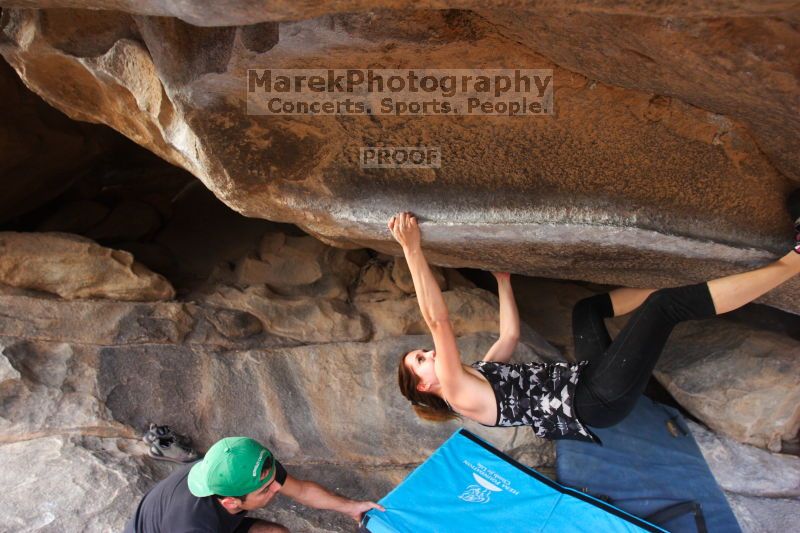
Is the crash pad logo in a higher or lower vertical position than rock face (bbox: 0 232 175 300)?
lower

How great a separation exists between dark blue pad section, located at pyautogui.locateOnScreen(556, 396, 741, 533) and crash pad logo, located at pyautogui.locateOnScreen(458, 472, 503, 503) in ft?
1.19

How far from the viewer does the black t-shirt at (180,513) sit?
A: 1921mm

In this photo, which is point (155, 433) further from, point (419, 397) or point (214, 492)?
point (419, 397)

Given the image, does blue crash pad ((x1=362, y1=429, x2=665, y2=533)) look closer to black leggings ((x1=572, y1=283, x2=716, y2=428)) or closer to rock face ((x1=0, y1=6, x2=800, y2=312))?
black leggings ((x1=572, y1=283, x2=716, y2=428))

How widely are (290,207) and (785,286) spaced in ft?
5.83

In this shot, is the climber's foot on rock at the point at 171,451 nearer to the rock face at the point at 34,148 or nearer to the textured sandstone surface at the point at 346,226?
the textured sandstone surface at the point at 346,226

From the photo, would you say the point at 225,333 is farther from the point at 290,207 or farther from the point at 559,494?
the point at 559,494

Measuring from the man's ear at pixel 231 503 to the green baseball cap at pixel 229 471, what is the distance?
36mm

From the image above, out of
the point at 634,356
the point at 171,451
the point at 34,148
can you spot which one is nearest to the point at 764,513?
the point at 634,356

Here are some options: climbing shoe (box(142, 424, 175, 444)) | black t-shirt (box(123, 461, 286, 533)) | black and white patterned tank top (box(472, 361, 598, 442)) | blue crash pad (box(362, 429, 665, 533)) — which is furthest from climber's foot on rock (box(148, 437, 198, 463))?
black and white patterned tank top (box(472, 361, 598, 442))

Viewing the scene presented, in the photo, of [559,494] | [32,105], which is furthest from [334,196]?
[32,105]

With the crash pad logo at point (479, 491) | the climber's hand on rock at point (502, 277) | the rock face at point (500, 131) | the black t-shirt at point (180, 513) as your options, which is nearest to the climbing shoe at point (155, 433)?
the black t-shirt at point (180, 513)

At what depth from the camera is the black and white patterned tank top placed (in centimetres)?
214

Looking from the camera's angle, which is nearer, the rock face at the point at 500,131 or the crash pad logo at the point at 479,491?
the rock face at the point at 500,131
